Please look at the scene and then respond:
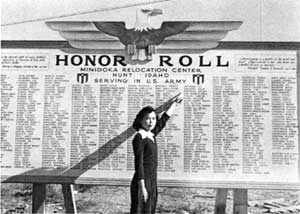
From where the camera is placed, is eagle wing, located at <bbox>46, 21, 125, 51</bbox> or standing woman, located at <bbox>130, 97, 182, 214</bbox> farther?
eagle wing, located at <bbox>46, 21, 125, 51</bbox>

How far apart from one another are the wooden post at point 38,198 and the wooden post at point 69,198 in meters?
0.08

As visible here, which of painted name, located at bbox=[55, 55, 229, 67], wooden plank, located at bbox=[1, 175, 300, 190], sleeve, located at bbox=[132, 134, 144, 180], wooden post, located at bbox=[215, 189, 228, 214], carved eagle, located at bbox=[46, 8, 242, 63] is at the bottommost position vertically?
wooden post, located at bbox=[215, 189, 228, 214]

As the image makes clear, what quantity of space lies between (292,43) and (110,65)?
64cm

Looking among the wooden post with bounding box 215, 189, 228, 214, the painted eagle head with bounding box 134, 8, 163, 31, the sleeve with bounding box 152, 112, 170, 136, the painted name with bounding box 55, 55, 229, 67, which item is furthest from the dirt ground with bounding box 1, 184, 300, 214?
the painted eagle head with bounding box 134, 8, 163, 31

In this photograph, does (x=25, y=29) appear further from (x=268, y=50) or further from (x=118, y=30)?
(x=268, y=50)

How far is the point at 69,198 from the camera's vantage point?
1.47m

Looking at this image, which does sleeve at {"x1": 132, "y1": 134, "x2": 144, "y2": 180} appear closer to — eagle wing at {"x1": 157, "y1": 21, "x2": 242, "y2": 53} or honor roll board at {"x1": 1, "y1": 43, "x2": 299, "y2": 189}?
honor roll board at {"x1": 1, "y1": 43, "x2": 299, "y2": 189}

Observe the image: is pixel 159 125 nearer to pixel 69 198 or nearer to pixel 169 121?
pixel 169 121

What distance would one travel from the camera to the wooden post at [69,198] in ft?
4.81

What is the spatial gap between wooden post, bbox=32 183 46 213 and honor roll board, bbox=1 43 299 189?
4 cm

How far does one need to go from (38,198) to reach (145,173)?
0.39 meters

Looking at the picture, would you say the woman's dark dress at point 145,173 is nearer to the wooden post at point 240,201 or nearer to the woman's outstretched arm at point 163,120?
Answer: the woman's outstretched arm at point 163,120

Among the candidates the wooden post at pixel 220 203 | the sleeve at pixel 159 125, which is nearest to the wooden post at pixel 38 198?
the sleeve at pixel 159 125

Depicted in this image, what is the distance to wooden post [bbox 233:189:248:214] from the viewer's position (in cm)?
144
